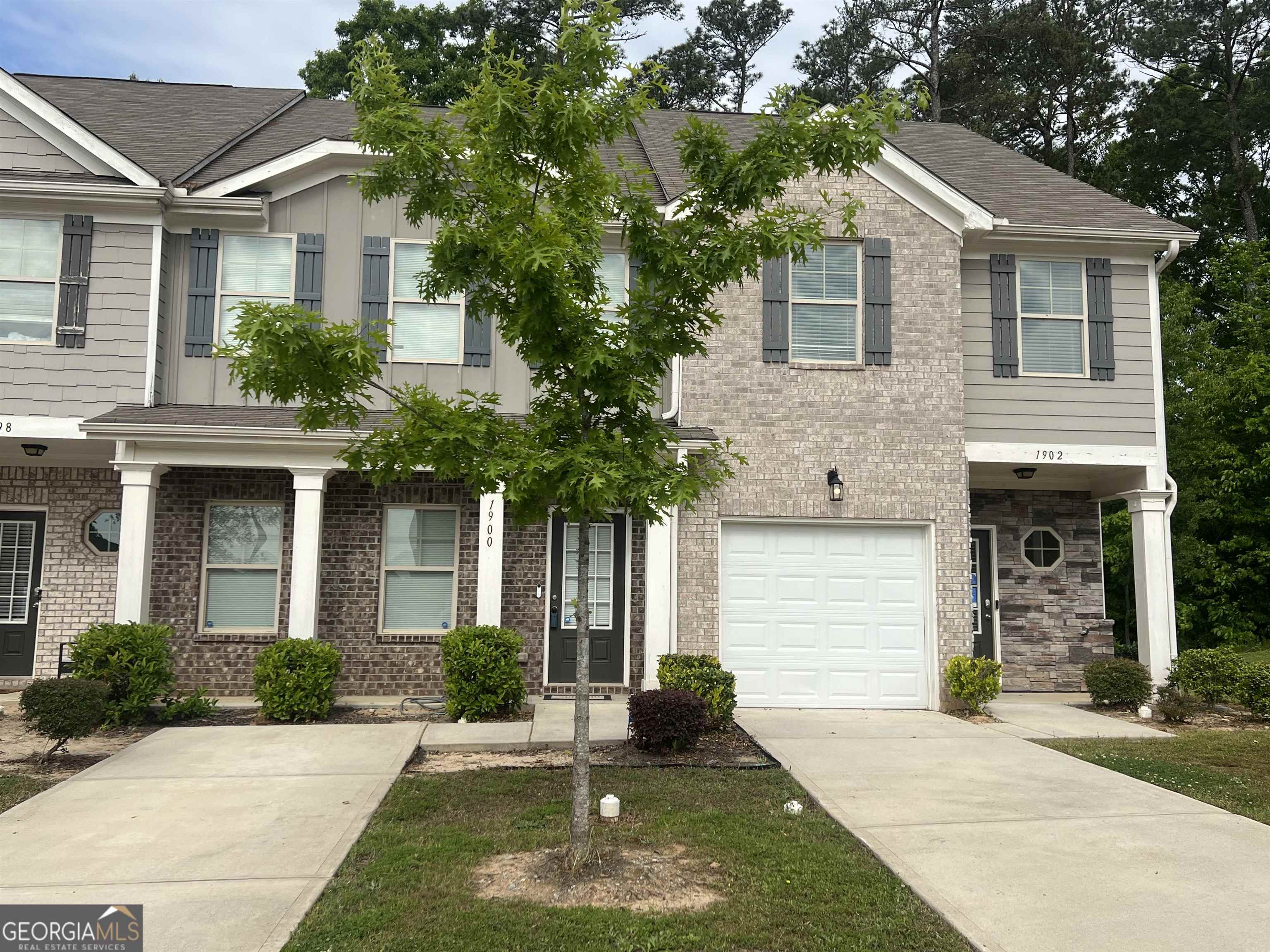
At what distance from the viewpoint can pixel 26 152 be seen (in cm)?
1059

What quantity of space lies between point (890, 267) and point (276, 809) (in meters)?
8.57

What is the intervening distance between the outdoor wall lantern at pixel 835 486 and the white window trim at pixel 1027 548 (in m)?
3.59

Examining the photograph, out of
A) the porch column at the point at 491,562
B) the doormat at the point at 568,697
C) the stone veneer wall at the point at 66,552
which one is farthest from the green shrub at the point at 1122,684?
the stone veneer wall at the point at 66,552

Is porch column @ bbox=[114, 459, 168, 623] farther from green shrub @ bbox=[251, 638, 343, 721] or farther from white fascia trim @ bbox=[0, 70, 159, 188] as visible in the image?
white fascia trim @ bbox=[0, 70, 159, 188]

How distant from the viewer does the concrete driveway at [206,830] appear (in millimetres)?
4539

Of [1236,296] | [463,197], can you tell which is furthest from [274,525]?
[1236,296]

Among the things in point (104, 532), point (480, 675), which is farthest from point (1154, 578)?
point (104, 532)

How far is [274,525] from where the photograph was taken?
11.2 meters

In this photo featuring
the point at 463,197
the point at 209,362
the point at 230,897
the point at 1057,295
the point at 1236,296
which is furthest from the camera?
the point at 1236,296

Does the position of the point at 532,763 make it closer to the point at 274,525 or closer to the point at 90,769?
the point at 90,769

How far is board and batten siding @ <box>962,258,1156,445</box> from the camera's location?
11.2 meters

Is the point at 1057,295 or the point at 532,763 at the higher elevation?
the point at 1057,295

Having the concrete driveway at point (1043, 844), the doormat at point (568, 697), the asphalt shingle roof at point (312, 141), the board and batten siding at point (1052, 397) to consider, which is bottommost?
the concrete driveway at point (1043, 844)

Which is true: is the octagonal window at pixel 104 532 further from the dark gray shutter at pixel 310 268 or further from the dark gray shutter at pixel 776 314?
the dark gray shutter at pixel 776 314
